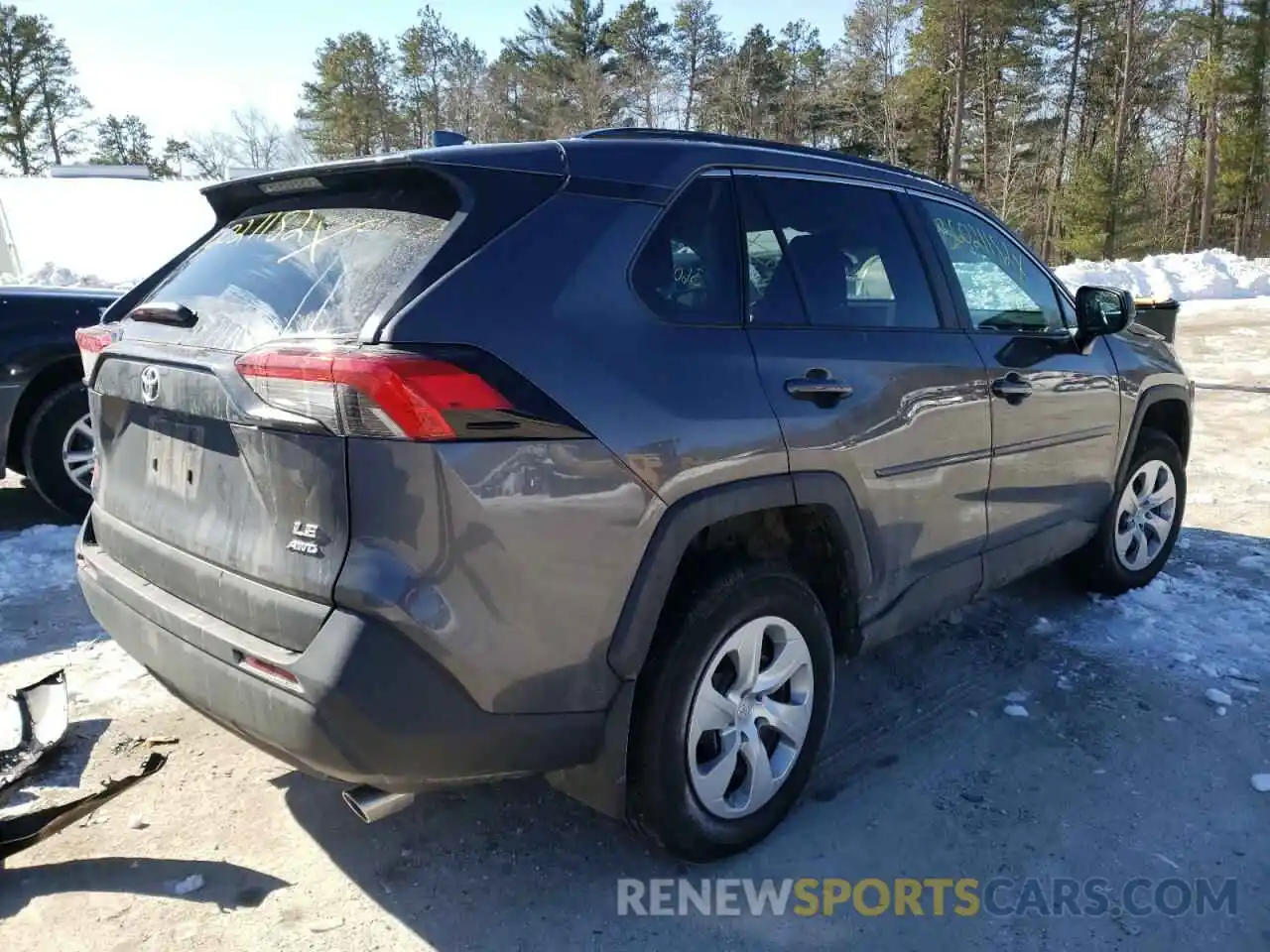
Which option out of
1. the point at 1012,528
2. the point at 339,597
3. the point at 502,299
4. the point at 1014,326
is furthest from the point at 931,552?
the point at 339,597

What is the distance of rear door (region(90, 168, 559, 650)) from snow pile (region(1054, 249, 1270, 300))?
21.7m

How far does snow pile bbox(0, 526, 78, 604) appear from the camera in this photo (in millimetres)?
4641

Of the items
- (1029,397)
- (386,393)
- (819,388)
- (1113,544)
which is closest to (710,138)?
(819,388)

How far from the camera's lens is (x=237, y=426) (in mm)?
2135

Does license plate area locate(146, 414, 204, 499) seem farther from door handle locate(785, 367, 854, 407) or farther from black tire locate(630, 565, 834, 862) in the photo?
door handle locate(785, 367, 854, 407)

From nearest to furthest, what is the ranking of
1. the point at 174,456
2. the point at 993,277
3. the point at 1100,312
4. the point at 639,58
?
the point at 174,456 → the point at 993,277 → the point at 1100,312 → the point at 639,58

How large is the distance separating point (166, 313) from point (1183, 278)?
25423 millimetres

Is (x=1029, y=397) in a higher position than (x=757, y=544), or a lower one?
higher

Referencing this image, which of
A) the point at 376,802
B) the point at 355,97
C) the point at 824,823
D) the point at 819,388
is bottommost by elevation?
the point at 824,823

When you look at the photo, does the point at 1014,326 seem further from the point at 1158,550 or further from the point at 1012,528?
the point at 1158,550

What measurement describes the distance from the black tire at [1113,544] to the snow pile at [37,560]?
4.92 meters

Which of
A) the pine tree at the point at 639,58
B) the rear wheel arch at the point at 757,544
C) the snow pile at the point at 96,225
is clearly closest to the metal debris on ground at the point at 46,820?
the rear wheel arch at the point at 757,544

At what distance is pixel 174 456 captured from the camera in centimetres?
239

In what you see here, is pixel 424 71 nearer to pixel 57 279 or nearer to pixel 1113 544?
pixel 57 279
